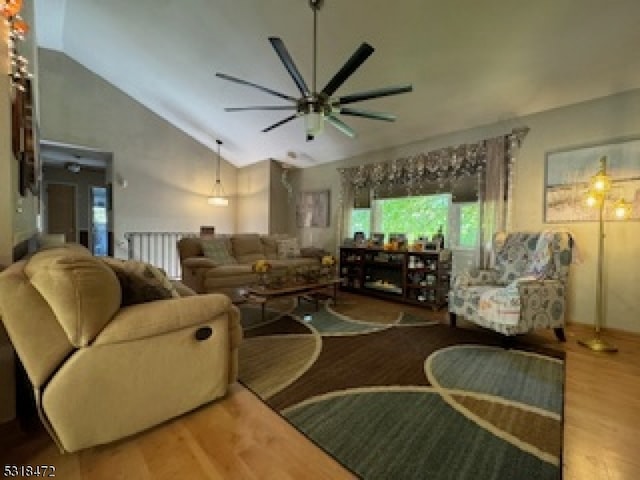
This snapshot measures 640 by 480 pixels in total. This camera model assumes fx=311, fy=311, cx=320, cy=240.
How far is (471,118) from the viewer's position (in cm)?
394

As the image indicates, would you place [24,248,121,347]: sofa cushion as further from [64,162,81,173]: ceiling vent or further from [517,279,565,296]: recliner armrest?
[64,162,81,173]: ceiling vent

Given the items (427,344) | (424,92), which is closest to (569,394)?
(427,344)

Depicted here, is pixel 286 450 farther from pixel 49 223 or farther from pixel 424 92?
pixel 49 223

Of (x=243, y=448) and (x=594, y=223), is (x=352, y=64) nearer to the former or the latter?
(x=243, y=448)

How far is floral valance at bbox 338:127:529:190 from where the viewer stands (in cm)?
396

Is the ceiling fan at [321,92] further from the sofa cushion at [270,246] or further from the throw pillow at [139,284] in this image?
the sofa cushion at [270,246]

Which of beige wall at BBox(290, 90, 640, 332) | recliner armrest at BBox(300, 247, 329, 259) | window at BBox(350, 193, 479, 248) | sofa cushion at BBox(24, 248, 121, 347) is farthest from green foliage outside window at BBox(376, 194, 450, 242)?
sofa cushion at BBox(24, 248, 121, 347)

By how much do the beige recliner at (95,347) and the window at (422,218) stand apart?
3628 millimetres

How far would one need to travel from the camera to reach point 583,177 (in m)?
3.32

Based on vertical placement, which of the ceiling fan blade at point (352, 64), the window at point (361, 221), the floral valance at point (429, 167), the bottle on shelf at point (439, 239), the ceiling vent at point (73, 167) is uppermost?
the ceiling vent at point (73, 167)

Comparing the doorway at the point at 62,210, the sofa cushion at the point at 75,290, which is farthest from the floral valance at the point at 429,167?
the doorway at the point at 62,210

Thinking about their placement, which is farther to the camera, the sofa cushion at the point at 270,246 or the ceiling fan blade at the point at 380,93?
the sofa cushion at the point at 270,246

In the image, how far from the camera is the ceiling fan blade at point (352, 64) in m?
2.03

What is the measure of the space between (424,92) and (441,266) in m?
2.15
